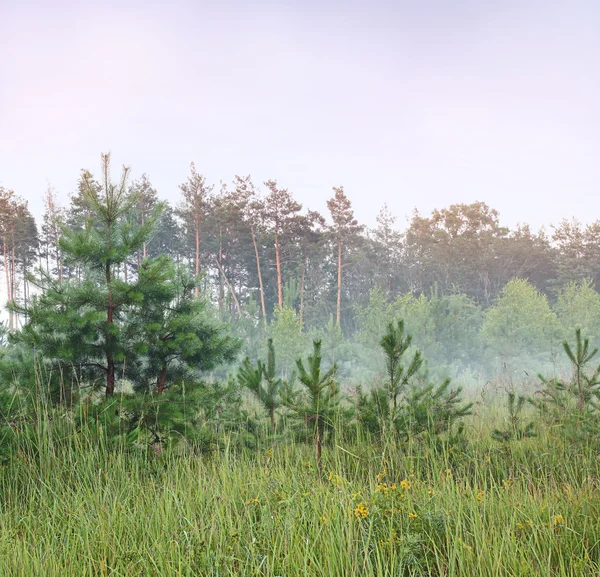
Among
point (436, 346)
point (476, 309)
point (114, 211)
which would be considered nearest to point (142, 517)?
point (114, 211)

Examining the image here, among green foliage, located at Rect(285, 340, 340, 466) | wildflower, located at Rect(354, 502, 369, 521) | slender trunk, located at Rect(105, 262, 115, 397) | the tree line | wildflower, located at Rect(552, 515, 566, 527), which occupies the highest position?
the tree line

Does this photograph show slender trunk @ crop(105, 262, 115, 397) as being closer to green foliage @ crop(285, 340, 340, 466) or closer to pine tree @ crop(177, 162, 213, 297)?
green foliage @ crop(285, 340, 340, 466)

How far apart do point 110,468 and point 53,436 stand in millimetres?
636

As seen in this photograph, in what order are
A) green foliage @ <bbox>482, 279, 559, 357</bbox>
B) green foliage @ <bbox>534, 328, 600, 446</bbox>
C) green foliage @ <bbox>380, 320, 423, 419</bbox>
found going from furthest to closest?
green foliage @ <bbox>482, 279, 559, 357</bbox> < green foliage @ <bbox>534, 328, 600, 446</bbox> < green foliage @ <bbox>380, 320, 423, 419</bbox>

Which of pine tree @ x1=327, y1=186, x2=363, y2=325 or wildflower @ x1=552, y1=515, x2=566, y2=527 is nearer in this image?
wildflower @ x1=552, y1=515, x2=566, y2=527

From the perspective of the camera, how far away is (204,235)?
3048 cm

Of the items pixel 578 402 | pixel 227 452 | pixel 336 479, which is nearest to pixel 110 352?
pixel 227 452

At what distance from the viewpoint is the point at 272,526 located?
2.49 metres

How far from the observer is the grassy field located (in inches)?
85.7

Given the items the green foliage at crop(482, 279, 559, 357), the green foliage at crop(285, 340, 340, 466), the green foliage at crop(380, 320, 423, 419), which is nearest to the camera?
the green foliage at crop(285, 340, 340, 466)

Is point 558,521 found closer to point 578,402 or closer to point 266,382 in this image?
point 578,402

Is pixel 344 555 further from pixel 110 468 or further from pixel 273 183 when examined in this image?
pixel 273 183

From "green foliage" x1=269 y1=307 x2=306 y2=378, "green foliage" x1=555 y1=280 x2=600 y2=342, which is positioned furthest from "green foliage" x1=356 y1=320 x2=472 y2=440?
"green foliage" x1=555 y1=280 x2=600 y2=342

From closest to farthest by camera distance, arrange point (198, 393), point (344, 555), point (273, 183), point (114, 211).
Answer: point (344, 555) → point (198, 393) → point (114, 211) → point (273, 183)
